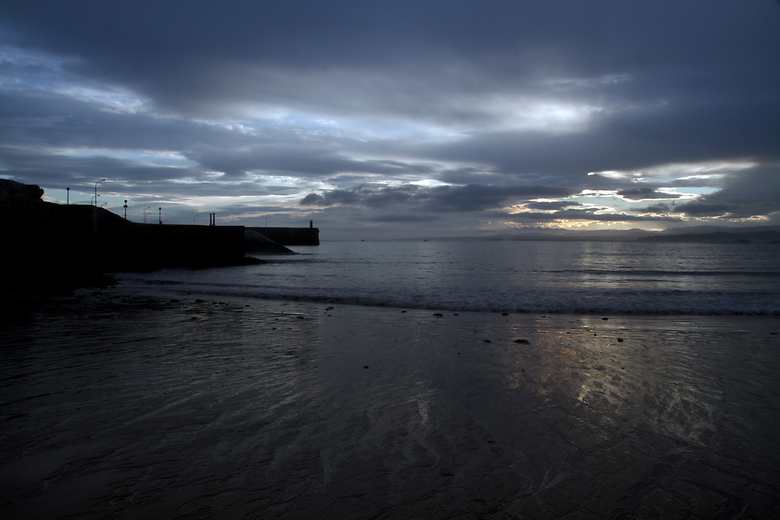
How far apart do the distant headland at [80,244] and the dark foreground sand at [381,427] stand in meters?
10.3

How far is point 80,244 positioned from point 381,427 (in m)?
31.9

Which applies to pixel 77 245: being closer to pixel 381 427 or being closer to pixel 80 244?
pixel 80 244

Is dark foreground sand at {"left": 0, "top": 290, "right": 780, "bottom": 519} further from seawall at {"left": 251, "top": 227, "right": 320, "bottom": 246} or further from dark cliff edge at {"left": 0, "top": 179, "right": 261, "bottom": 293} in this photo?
seawall at {"left": 251, "top": 227, "right": 320, "bottom": 246}

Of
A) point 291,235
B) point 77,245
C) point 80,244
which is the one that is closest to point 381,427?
point 77,245

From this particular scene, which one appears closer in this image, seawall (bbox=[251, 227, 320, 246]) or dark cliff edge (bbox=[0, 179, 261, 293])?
dark cliff edge (bbox=[0, 179, 261, 293])

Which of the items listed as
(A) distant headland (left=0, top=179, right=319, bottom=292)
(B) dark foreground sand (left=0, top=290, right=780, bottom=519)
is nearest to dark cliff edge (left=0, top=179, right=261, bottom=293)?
(A) distant headland (left=0, top=179, right=319, bottom=292)

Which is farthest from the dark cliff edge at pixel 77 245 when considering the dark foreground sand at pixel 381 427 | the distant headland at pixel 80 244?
the dark foreground sand at pixel 381 427

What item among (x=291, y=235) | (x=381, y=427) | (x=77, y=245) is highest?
(x=291, y=235)

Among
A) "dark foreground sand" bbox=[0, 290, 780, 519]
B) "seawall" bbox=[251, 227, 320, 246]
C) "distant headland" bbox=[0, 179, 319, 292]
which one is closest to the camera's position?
"dark foreground sand" bbox=[0, 290, 780, 519]

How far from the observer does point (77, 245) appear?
2694 cm

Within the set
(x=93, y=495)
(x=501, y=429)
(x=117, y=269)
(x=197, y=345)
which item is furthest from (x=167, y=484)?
(x=117, y=269)

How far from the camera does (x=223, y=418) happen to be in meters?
4.08

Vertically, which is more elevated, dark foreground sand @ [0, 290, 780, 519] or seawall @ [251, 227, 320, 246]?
seawall @ [251, 227, 320, 246]

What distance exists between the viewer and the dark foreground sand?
9.23 feet
